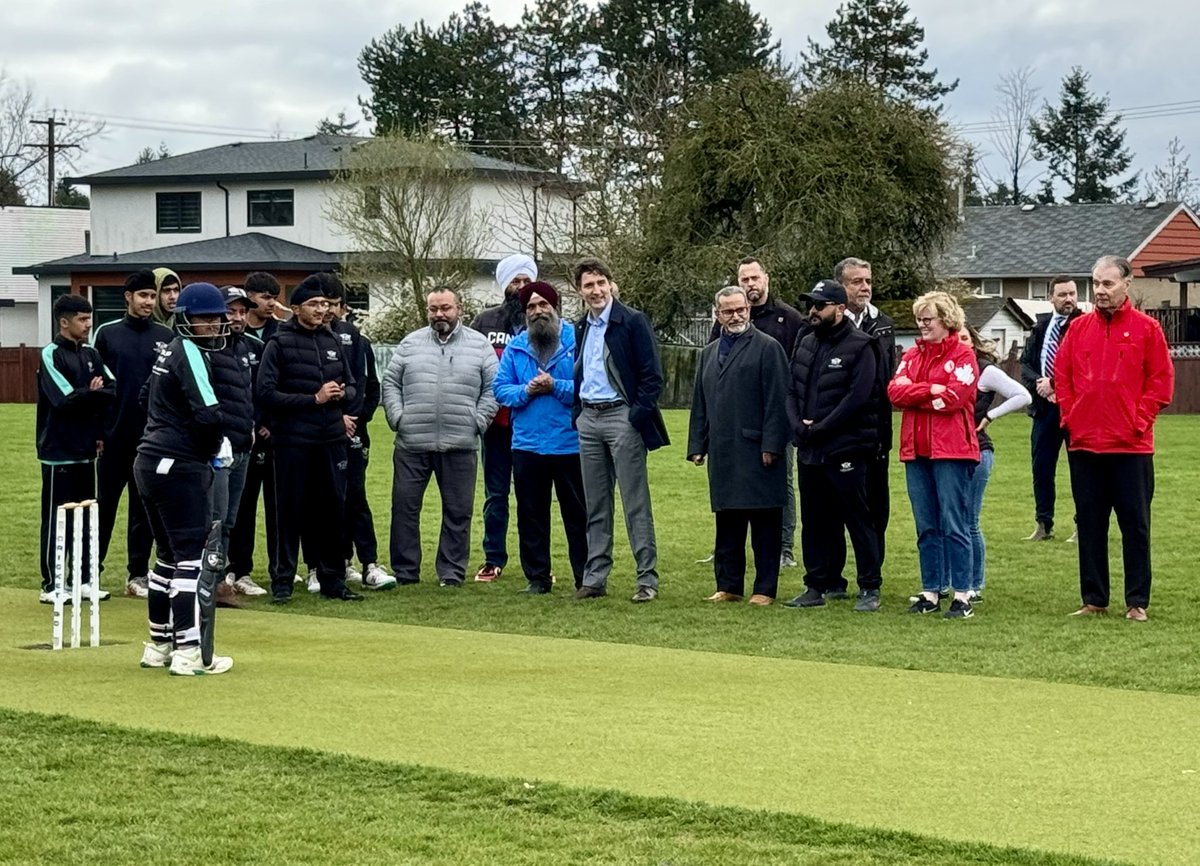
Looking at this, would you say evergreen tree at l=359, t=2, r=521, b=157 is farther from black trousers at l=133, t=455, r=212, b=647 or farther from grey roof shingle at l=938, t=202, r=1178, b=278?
black trousers at l=133, t=455, r=212, b=647

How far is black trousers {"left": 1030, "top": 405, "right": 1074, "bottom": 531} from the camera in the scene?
15.3 metres

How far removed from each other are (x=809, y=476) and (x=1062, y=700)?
3.86m

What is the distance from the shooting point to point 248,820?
6098 mm

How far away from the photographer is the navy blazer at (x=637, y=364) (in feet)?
40.1

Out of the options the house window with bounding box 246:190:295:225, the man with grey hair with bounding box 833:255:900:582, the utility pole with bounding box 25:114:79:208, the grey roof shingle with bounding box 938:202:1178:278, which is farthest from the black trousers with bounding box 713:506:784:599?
the utility pole with bounding box 25:114:79:208

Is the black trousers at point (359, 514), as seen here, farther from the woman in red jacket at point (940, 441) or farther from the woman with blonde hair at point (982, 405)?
the woman with blonde hair at point (982, 405)

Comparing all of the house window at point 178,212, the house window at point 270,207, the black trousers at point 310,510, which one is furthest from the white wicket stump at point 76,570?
the house window at point 178,212

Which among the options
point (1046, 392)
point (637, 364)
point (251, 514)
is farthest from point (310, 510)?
point (1046, 392)

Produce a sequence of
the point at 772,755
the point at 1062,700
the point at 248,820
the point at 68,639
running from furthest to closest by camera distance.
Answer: the point at 68,639 < the point at 1062,700 < the point at 772,755 < the point at 248,820

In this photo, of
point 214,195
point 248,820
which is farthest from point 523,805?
point 214,195

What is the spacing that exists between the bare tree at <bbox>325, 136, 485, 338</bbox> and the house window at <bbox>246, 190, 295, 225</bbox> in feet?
18.4

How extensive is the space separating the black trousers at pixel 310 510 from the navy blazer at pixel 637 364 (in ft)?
6.61

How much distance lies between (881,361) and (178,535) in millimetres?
4752

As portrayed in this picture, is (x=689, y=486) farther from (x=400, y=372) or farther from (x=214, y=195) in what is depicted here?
(x=214, y=195)
